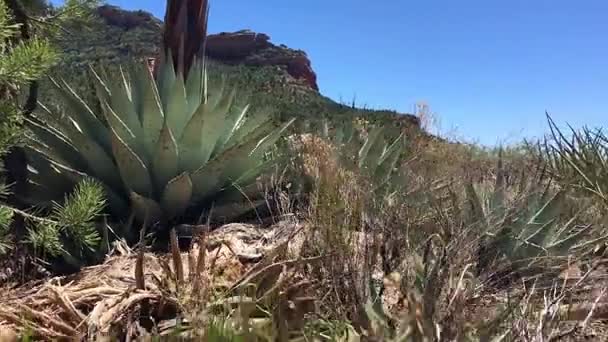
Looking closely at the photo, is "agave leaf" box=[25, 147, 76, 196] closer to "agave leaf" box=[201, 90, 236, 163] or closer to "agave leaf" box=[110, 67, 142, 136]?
"agave leaf" box=[110, 67, 142, 136]

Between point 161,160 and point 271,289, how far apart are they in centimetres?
165

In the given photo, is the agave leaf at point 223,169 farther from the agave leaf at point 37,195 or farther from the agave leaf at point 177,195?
→ the agave leaf at point 37,195

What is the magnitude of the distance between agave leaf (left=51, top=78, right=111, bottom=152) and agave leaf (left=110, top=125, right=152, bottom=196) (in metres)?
0.37

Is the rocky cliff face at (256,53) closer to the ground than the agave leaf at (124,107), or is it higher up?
higher up

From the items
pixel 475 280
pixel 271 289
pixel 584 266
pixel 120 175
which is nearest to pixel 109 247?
pixel 120 175

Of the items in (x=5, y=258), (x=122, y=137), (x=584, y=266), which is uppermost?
(x=122, y=137)

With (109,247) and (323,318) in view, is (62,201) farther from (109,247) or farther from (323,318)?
(323,318)

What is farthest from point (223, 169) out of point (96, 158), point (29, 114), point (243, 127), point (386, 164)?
point (386, 164)

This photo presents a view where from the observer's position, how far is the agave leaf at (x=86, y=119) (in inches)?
163

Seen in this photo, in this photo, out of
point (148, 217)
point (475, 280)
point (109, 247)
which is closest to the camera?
point (475, 280)

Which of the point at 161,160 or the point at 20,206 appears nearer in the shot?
the point at 20,206

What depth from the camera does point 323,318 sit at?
2.49 m

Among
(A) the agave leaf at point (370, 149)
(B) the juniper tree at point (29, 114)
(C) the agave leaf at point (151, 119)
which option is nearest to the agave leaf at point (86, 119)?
(C) the agave leaf at point (151, 119)

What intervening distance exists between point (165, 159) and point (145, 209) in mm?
352
